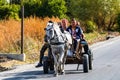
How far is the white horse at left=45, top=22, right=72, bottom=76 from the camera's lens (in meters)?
14.7

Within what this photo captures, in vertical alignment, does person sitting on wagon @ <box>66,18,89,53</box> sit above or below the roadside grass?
above

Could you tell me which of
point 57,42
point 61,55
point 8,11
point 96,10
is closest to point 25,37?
point 61,55

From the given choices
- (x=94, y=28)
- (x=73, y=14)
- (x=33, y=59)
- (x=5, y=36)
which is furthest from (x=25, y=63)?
(x=73, y=14)

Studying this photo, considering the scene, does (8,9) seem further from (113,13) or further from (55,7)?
(113,13)

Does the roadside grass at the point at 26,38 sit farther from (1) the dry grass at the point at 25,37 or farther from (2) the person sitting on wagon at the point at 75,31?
(2) the person sitting on wagon at the point at 75,31

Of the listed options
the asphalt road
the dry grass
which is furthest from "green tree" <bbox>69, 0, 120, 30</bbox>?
the asphalt road

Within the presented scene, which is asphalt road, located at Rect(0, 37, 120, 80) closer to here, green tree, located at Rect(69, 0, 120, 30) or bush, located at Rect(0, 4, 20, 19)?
bush, located at Rect(0, 4, 20, 19)

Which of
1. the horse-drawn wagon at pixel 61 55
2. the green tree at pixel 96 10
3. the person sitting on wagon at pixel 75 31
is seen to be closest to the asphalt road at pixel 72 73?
the horse-drawn wagon at pixel 61 55

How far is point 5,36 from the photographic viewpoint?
23.1 m

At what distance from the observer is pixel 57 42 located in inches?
585

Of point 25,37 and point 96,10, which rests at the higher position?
point 96,10

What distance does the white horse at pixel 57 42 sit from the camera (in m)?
14.7

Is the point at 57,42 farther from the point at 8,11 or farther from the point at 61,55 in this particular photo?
the point at 8,11

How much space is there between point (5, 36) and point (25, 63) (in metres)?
3.87
